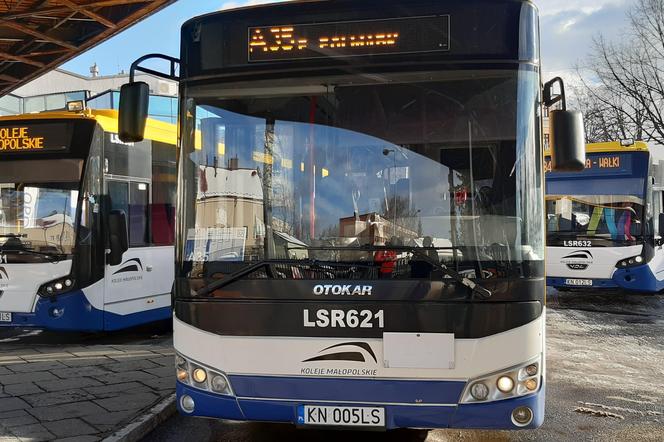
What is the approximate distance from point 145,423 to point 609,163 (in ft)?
33.7

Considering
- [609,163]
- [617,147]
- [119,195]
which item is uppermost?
[617,147]

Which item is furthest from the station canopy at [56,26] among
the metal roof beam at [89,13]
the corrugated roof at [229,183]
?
the corrugated roof at [229,183]

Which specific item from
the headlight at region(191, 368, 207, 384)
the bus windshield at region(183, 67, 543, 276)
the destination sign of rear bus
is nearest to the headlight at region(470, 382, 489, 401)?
the bus windshield at region(183, 67, 543, 276)

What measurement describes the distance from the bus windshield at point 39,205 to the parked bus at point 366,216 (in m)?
4.30

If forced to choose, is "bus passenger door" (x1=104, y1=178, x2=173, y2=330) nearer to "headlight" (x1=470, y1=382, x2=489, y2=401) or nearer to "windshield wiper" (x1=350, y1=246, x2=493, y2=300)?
"windshield wiper" (x1=350, y1=246, x2=493, y2=300)

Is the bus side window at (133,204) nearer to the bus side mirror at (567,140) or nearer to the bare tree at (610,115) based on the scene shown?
the bus side mirror at (567,140)

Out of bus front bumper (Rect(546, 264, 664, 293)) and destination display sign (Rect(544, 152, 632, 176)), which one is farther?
destination display sign (Rect(544, 152, 632, 176))

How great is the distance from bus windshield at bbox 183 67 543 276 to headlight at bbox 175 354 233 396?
2.23ft

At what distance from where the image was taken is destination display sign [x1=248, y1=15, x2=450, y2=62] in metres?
3.63

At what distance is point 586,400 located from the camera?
5.82 m

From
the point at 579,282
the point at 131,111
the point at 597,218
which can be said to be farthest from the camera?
the point at 579,282

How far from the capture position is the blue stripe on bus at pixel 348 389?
347 centimetres

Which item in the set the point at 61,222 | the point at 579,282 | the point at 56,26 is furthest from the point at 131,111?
the point at 56,26

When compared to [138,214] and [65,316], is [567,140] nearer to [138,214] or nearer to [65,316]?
[138,214]
